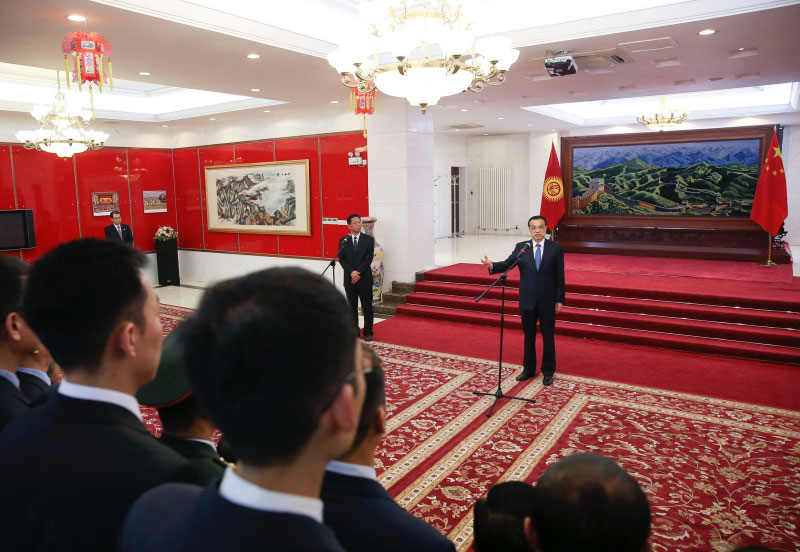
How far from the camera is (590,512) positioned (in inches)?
44.8

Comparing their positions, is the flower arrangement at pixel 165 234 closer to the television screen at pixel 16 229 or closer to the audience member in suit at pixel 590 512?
the television screen at pixel 16 229

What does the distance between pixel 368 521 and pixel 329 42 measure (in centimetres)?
609

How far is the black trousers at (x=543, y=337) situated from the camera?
5.71 m

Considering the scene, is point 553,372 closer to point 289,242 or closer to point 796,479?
point 796,479

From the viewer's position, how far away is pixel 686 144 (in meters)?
13.9

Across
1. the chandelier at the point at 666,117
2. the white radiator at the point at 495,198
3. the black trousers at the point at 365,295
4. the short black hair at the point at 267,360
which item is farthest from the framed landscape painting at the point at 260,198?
the short black hair at the point at 267,360

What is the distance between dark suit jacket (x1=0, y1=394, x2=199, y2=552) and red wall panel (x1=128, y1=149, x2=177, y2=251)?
1205cm

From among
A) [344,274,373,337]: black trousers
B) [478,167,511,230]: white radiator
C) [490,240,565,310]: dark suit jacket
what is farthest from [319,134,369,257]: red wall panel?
[478,167,511,230]: white radiator

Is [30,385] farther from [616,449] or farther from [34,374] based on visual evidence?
[616,449]

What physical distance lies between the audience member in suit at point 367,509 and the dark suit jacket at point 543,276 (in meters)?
4.54

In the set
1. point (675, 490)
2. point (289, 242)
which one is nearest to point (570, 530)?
point (675, 490)

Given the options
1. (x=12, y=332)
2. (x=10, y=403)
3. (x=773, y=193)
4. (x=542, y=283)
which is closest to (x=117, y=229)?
(x=542, y=283)

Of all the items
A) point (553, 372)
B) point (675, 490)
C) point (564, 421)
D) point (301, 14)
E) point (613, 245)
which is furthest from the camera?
point (613, 245)

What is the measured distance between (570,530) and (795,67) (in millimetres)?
8645
